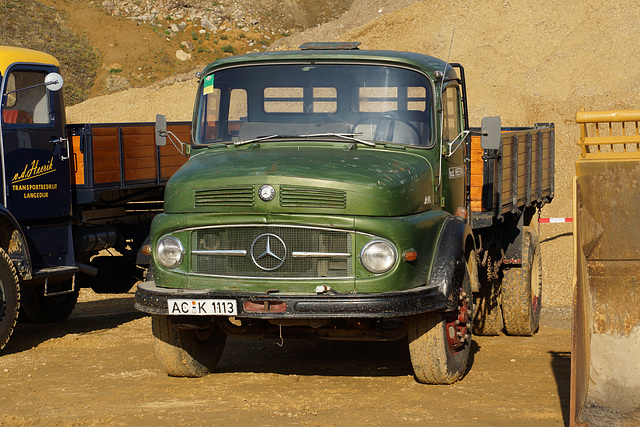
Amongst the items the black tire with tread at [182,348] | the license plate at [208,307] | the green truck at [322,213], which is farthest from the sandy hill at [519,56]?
the license plate at [208,307]

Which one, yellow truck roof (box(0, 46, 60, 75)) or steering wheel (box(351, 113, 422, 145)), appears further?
yellow truck roof (box(0, 46, 60, 75))

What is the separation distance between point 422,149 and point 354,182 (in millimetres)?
1038

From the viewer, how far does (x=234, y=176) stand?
6.04m

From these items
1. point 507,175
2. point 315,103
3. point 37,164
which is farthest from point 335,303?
point 37,164

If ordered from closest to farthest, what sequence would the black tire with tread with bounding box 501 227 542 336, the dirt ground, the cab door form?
the dirt ground < the cab door < the black tire with tread with bounding box 501 227 542 336

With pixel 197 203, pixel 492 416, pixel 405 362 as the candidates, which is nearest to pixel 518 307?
pixel 405 362

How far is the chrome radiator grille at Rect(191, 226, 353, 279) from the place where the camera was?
232 inches

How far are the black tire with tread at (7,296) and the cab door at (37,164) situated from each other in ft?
2.41

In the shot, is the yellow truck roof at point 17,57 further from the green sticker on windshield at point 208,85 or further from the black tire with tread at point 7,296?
the green sticker on windshield at point 208,85

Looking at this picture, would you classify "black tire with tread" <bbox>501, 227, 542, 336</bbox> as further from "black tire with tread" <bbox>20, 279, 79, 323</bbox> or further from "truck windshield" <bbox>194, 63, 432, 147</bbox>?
"black tire with tread" <bbox>20, 279, 79, 323</bbox>

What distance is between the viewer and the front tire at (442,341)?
6.17m

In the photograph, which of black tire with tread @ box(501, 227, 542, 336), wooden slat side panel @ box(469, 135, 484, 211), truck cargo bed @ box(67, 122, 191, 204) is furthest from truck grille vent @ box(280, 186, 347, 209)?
truck cargo bed @ box(67, 122, 191, 204)

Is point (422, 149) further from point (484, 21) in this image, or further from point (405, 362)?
point (484, 21)

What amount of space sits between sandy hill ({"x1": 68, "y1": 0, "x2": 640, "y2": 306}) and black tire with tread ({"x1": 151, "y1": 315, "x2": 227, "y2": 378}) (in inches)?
695
